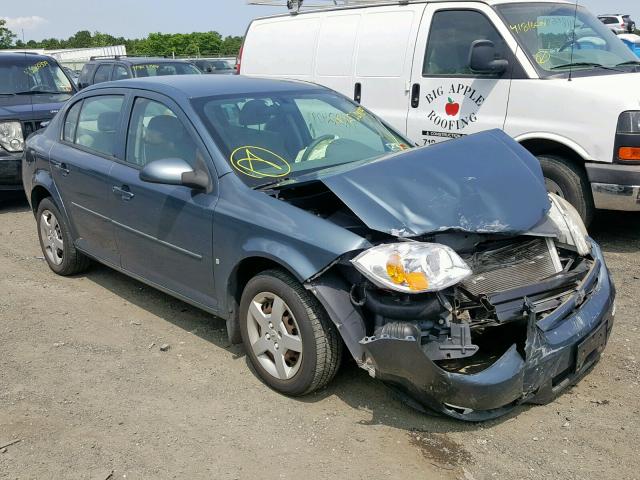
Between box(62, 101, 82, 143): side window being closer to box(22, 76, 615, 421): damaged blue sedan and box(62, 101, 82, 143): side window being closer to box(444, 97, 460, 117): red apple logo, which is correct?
box(22, 76, 615, 421): damaged blue sedan

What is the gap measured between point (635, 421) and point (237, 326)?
2.20 metres

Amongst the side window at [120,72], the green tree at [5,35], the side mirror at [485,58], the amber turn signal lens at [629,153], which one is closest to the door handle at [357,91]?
the side mirror at [485,58]

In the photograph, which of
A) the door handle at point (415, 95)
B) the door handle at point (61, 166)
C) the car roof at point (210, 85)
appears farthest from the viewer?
the door handle at point (415, 95)

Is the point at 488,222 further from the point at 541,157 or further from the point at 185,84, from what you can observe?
the point at 541,157

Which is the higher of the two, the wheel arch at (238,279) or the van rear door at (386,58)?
the van rear door at (386,58)

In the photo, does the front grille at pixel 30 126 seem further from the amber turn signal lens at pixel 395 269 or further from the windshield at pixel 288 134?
the amber turn signal lens at pixel 395 269

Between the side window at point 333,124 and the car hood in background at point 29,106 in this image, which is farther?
the car hood in background at point 29,106

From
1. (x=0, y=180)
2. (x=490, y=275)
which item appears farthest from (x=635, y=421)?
(x=0, y=180)

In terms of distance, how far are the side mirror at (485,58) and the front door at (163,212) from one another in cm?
308

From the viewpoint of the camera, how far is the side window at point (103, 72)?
1460 centimetres

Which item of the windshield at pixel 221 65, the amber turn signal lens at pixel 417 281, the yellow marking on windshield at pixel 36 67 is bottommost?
the amber turn signal lens at pixel 417 281

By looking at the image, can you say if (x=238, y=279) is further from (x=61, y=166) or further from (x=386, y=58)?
(x=386, y=58)

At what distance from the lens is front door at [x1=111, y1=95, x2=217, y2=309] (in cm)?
396

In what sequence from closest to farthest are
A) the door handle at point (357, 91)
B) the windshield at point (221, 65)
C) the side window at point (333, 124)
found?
the side window at point (333, 124) < the door handle at point (357, 91) < the windshield at point (221, 65)
